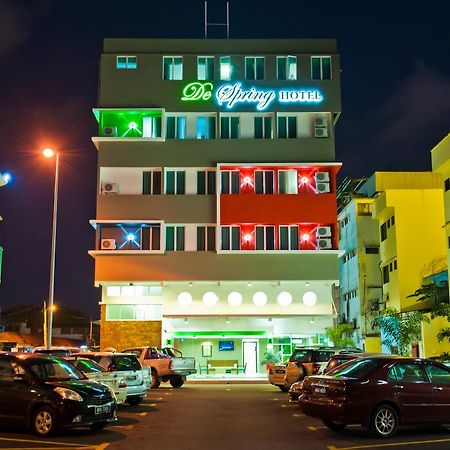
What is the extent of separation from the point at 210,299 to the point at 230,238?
12.9ft

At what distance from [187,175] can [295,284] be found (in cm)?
951

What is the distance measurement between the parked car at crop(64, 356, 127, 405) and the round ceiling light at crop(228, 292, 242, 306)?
23889 millimetres

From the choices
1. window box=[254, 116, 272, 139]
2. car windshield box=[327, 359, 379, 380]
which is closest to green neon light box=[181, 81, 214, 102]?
window box=[254, 116, 272, 139]

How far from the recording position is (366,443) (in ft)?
45.8

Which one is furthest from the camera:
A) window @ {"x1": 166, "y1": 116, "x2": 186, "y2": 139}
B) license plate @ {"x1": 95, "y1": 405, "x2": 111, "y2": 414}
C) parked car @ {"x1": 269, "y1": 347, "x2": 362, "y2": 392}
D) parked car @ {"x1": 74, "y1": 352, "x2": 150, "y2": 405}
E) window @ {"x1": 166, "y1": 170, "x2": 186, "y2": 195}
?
window @ {"x1": 166, "y1": 116, "x2": 186, "y2": 139}

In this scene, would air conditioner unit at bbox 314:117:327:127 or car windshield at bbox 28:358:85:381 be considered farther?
air conditioner unit at bbox 314:117:327:127

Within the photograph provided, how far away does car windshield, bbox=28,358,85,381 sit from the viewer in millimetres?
15661

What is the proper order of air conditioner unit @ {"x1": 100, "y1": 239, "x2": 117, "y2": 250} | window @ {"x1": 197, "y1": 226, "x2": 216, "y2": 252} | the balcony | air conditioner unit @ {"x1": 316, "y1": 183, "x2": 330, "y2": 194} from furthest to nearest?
air conditioner unit @ {"x1": 316, "y1": 183, "x2": 330, "y2": 194} → window @ {"x1": 197, "y1": 226, "x2": 216, "y2": 252} → air conditioner unit @ {"x1": 100, "y1": 239, "x2": 117, "y2": 250} → the balcony

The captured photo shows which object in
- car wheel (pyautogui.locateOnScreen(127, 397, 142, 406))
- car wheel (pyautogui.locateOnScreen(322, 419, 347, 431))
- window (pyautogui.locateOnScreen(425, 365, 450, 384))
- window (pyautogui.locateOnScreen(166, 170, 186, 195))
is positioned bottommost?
car wheel (pyautogui.locateOnScreen(322, 419, 347, 431))

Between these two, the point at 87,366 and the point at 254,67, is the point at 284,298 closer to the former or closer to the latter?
the point at 254,67

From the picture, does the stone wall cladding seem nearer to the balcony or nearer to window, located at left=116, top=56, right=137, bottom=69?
the balcony

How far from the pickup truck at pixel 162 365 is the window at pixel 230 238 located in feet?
39.1

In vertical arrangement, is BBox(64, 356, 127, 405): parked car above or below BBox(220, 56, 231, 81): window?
below

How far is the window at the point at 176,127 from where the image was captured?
4569cm
